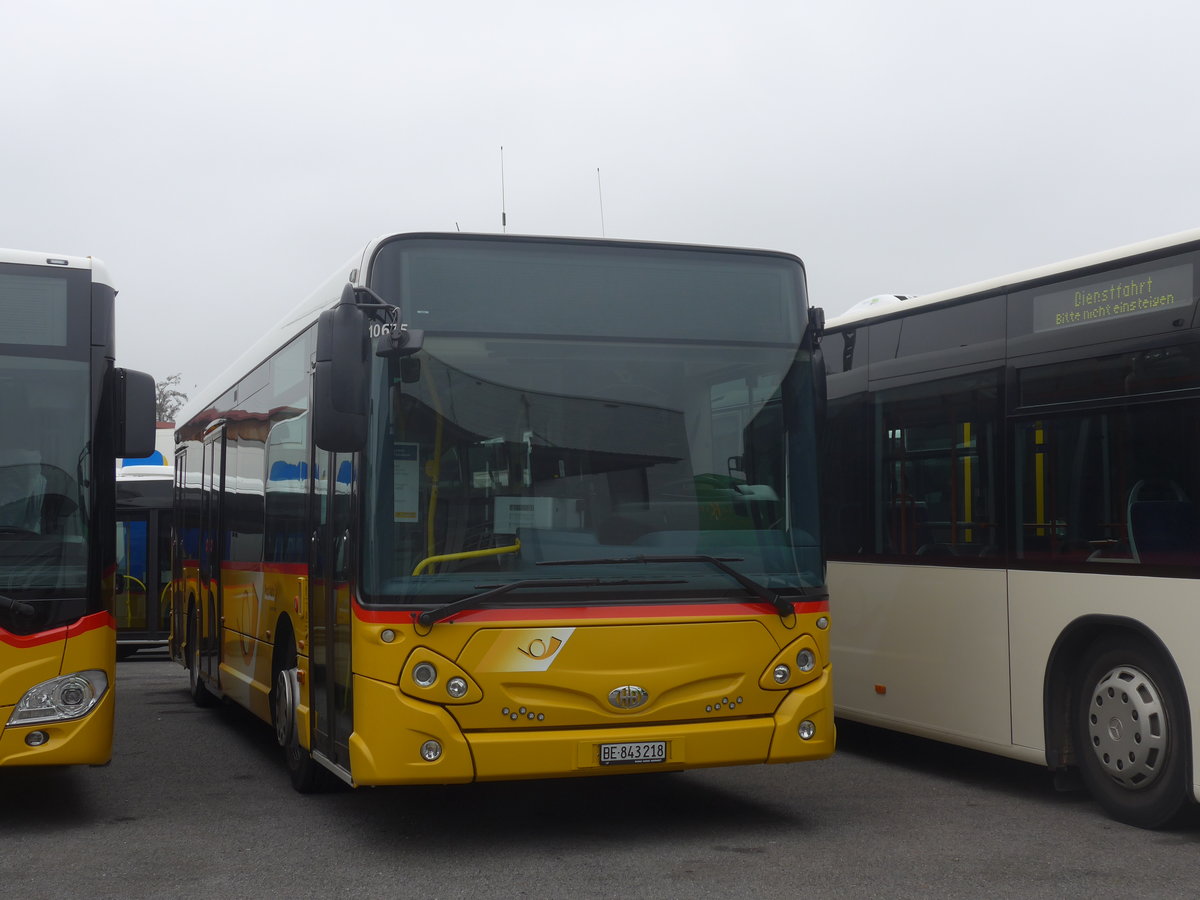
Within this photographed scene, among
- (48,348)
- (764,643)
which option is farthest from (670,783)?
(48,348)

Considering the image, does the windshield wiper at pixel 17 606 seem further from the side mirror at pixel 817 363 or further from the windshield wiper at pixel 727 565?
the side mirror at pixel 817 363

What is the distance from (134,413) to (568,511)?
2.73 m

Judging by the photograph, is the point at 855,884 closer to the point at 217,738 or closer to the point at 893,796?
the point at 893,796

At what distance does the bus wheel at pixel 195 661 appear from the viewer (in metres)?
14.4

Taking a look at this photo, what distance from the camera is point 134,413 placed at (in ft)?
27.4

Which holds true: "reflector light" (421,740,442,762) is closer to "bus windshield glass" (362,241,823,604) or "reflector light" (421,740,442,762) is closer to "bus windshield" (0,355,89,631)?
"bus windshield glass" (362,241,823,604)

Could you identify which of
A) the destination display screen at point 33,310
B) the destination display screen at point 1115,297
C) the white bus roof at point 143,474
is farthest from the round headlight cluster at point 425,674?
the white bus roof at point 143,474

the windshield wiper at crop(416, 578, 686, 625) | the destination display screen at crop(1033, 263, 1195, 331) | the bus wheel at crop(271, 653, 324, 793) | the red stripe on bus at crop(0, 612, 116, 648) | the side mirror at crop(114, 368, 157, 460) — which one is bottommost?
the bus wheel at crop(271, 653, 324, 793)

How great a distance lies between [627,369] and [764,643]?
1519 millimetres

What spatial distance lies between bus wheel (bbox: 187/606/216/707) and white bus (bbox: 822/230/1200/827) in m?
6.76

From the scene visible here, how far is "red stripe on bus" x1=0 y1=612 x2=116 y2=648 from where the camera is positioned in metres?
7.71

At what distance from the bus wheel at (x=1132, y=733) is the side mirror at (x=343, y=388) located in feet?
13.4

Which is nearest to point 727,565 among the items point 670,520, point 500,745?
point 670,520

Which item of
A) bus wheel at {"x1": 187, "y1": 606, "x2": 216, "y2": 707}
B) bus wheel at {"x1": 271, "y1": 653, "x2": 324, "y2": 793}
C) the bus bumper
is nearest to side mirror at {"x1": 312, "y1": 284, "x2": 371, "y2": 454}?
the bus bumper
